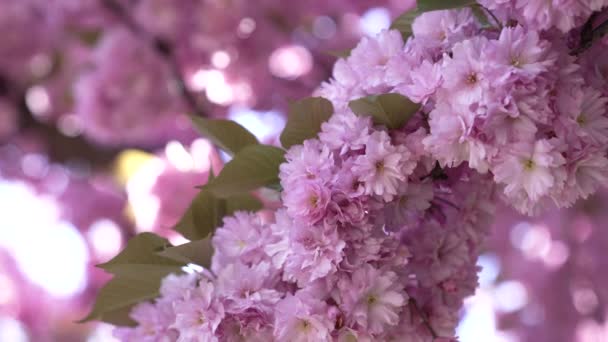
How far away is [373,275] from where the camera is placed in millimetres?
662

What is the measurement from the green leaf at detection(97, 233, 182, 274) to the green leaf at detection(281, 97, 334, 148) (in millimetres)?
162

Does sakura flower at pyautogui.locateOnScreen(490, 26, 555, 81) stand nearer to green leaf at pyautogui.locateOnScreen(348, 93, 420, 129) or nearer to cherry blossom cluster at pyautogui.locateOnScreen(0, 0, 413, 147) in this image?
green leaf at pyautogui.locateOnScreen(348, 93, 420, 129)

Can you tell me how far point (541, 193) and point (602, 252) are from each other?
1.72 meters

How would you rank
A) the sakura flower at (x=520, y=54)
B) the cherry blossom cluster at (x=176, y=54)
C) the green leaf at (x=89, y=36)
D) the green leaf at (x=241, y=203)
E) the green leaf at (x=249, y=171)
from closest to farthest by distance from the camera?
the sakura flower at (x=520, y=54) → the green leaf at (x=249, y=171) → the green leaf at (x=241, y=203) → the cherry blossom cluster at (x=176, y=54) → the green leaf at (x=89, y=36)

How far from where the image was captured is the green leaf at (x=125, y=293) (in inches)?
31.5

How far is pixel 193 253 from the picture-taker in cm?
76

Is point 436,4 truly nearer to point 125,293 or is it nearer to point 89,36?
point 125,293

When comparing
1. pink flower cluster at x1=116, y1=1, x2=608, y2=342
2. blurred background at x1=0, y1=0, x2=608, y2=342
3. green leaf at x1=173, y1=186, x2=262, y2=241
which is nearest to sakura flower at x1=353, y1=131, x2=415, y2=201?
pink flower cluster at x1=116, y1=1, x2=608, y2=342

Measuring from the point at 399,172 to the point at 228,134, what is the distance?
7.7 inches

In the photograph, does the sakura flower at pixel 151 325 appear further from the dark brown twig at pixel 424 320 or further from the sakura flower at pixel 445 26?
the sakura flower at pixel 445 26

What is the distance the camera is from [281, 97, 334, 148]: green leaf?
2.34 feet

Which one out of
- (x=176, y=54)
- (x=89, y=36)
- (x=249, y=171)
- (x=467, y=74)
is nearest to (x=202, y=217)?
(x=249, y=171)

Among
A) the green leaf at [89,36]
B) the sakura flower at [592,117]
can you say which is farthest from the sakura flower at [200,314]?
the green leaf at [89,36]

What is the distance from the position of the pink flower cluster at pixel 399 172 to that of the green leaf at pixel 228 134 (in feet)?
0.26
